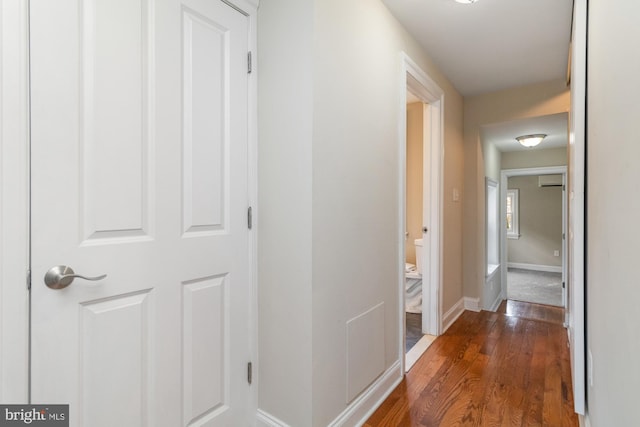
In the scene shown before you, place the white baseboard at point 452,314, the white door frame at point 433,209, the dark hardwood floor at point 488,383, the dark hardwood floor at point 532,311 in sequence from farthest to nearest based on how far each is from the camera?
the dark hardwood floor at point 532,311 → the white baseboard at point 452,314 → the white door frame at point 433,209 → the dark hardwood floor at point 488,383

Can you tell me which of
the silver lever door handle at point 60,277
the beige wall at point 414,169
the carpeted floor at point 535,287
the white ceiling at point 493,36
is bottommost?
the carpeted floor at point 535,287

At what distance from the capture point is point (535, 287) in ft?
20.7

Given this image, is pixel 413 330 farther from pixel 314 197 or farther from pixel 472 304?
pixel 314 197

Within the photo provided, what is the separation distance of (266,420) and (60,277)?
1127 millimetres

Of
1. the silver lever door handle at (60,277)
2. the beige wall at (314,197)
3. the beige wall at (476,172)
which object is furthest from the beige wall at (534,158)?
the silver lever door handle at (60,277)

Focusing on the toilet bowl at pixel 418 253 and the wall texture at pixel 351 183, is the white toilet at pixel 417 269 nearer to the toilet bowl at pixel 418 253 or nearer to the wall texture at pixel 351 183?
the toilet bowl at pixel 418 253

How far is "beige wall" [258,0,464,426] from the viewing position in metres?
1.40

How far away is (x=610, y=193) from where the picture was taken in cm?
105

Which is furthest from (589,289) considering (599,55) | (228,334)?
(228,334)

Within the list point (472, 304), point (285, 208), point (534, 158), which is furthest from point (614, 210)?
point (534, 158)

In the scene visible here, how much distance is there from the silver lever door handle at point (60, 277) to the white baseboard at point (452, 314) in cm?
286

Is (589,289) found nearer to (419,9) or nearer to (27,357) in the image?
(419,9)

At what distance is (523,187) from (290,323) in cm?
815

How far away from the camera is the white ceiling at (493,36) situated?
2002 mm
